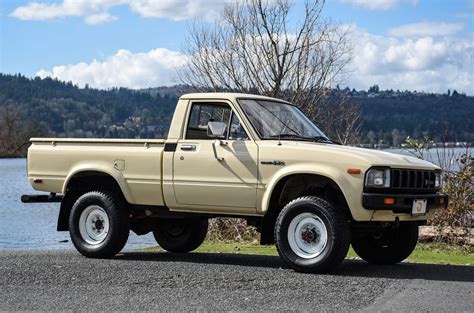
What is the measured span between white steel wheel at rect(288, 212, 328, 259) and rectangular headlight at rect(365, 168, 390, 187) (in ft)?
2.40

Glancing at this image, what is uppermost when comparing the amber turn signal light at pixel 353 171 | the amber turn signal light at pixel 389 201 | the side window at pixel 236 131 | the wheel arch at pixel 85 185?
the side window at pixel 236 131

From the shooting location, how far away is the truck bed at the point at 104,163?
10812 millimetres

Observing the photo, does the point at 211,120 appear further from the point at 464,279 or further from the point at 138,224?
the point at 464,279

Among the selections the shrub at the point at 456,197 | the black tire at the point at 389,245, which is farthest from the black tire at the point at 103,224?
the shrub at the point at 456,197

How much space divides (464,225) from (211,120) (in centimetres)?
600

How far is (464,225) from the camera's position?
48.5ft

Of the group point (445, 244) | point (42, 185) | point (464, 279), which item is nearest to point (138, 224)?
point (42, 185)

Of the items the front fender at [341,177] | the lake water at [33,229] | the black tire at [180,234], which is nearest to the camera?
the front fender at [341,177]

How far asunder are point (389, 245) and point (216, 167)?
2.51m

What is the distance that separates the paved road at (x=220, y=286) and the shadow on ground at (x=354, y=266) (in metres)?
0.01

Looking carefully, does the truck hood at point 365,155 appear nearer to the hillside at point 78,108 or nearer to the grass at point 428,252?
the grass at point 428,252

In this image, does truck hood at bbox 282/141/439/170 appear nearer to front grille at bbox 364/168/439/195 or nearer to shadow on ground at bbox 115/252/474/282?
front grille at bbox 364/168/439/195

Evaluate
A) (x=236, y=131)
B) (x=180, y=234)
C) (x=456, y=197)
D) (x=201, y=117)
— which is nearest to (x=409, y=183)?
(x=236, y=131)

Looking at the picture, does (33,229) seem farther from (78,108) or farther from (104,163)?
(78,108)
